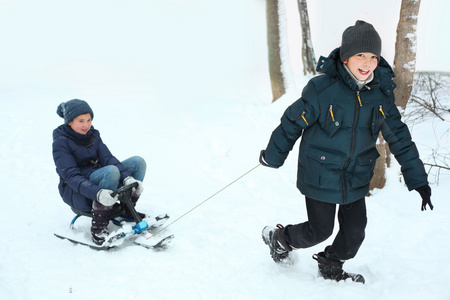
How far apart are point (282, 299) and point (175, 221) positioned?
5.16 ft

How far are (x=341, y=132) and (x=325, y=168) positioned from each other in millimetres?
259

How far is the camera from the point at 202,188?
5.39 meters

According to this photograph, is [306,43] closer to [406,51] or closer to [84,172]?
[406,51]

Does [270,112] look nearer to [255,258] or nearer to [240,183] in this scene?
[240,183]

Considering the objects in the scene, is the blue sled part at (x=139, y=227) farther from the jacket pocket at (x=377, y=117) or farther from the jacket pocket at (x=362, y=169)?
the jacket pocket at (x=377, y=117)

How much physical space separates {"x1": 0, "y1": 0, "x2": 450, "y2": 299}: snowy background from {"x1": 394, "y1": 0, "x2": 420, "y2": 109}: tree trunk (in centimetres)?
74

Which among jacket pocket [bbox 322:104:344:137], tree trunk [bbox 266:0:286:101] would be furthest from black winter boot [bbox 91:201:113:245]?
tree trunk [bbox 266:0:286:101]

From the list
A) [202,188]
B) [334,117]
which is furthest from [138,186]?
[334,117]

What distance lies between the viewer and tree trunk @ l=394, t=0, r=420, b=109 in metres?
4.46

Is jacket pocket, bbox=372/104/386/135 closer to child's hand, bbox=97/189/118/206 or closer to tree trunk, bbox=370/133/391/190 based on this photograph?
tree trunk, bbox=370/133/391/190

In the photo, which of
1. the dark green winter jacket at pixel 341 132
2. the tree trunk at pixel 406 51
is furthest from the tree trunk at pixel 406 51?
the dark green winter jacket at pixel 341 132

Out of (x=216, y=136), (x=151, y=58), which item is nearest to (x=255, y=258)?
(x=216, y=136)

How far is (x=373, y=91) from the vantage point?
9.17 feet

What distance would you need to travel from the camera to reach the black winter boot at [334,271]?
3.14 m
